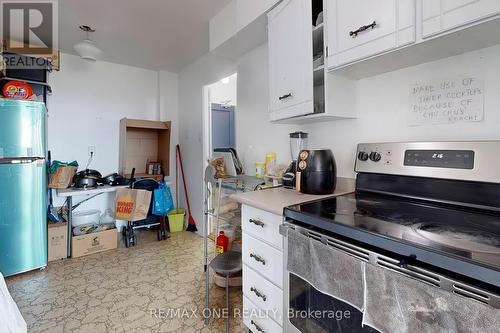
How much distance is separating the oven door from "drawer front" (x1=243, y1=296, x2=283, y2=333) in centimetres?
13

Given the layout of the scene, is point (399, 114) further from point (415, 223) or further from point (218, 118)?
point (218, 118)

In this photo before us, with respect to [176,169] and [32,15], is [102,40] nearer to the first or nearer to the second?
[32,15]

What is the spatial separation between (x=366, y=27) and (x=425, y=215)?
813mm

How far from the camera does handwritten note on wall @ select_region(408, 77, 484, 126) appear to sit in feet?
3.32

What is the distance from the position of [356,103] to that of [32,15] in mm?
2897

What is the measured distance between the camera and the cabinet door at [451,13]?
76 cm

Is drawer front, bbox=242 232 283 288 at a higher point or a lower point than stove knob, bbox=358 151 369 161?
lower

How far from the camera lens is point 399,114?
1.25m

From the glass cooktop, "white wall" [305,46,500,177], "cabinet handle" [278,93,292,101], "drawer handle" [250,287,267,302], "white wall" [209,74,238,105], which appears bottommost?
"drawer handle" [250,287,267,302]

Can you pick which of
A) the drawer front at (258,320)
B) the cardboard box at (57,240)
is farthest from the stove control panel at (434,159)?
the cardboard box at (57,240)

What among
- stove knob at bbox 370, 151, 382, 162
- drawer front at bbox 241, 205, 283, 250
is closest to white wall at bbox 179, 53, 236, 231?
drawer front at bbox 241, 205, 283, 250

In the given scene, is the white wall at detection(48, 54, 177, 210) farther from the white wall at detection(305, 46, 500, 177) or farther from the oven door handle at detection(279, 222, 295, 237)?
the oven door handle at detection(279, 222, 295, 237)

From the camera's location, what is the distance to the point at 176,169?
3885 millimetres

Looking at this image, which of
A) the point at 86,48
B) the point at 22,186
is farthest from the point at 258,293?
the point at 86,48
